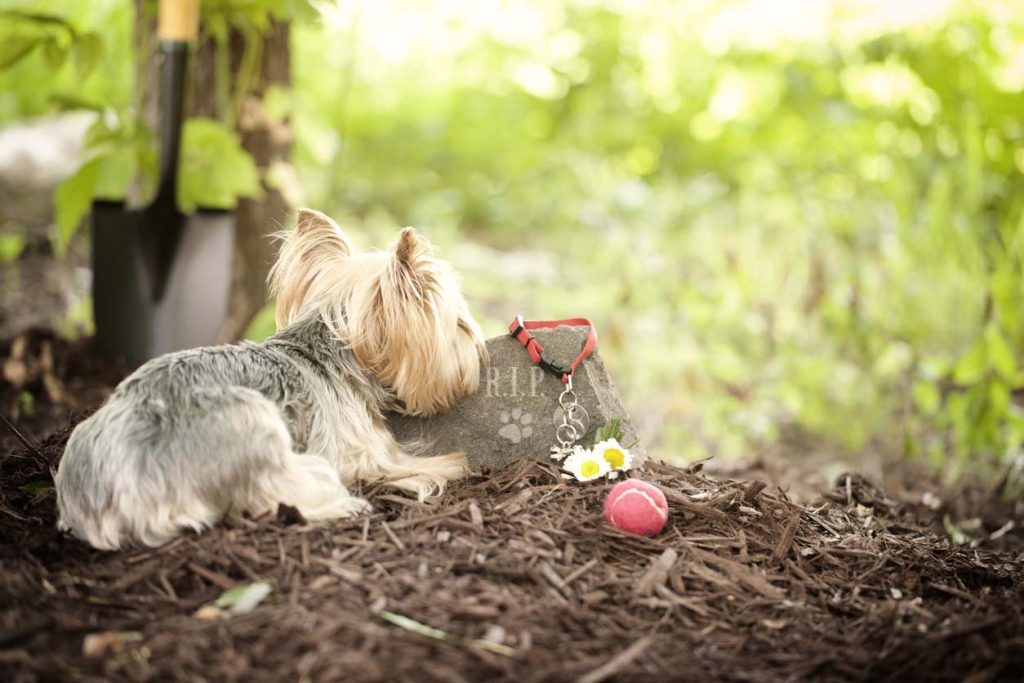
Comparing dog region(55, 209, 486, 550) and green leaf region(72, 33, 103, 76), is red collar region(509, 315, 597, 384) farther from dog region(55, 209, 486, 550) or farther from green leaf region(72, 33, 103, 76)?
green leaf region(72, 33, 103, 76)

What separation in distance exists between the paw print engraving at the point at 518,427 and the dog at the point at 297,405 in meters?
0.18

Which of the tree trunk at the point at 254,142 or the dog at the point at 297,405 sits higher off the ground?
the tree trunk at the point at 254,142

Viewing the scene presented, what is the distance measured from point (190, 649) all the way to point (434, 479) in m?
1.05

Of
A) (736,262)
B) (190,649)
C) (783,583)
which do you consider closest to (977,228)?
(736,262)

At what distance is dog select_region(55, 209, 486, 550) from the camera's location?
2617mm

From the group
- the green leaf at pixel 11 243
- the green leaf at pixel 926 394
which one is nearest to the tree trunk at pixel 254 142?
the green leaf at pixel 11 243

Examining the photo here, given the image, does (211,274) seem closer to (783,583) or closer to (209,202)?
(209,202)

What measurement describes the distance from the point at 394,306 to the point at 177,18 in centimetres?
255

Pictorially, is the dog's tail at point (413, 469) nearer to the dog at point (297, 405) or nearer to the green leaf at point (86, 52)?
the dog at point (297, 405)

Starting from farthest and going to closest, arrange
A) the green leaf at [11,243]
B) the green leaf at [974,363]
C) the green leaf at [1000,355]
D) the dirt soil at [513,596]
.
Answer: the green leaf at [11,243]
the green leaf at [974,363]
the green leaf at [1000,355]
the dirt soil at [513,596]

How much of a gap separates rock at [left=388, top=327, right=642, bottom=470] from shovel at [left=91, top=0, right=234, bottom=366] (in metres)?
2.07

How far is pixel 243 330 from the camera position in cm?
539

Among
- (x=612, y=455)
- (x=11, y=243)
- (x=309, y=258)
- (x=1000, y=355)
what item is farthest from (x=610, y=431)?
(x=11, y=243)

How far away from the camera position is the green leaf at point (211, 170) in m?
4.96
